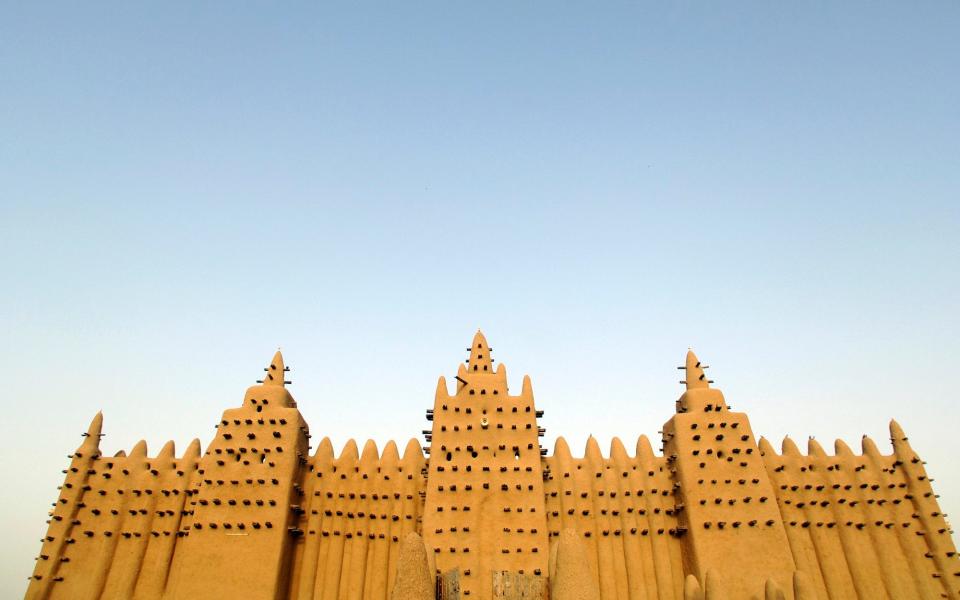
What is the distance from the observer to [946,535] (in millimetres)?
21578

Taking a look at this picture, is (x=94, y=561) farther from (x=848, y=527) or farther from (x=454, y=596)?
(x=848, y=527)

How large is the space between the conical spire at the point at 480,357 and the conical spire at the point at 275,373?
6.85 meters

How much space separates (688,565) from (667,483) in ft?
8.83

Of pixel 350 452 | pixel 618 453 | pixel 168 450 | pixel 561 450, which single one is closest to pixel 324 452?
pixel 350 452

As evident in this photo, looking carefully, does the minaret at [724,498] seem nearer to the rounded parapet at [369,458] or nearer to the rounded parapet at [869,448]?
the rounded parapet at [869,448]

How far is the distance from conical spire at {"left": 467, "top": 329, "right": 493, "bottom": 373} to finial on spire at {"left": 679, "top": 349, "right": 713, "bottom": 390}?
281 inches

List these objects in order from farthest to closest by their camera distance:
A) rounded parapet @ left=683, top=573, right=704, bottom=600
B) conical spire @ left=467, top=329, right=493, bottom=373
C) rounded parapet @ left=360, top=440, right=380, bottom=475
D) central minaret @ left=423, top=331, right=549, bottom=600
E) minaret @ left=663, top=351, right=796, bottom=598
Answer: conical spire @ left=467, top=329, right=493, bottom=373
rounded parapet @ left=360, top=440, right=380, bottom=475
minaret @ left=663, top=351, right=796, bottom=598
central minaret @ left=423, top=331, right=549, bottom=600
rounded parapet @ left=683, top=573, right=704, bottom=600

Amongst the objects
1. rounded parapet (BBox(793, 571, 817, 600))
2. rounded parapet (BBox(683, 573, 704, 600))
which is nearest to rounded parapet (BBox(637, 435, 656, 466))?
rounded parapet (BBox(683, 573, 704, 600))

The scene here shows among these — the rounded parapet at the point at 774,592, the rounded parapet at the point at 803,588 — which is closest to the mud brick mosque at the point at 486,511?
the rounded parapet at the point at 803,588

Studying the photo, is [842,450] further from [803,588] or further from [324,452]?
[324,452]

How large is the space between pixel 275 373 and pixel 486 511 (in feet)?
31.0

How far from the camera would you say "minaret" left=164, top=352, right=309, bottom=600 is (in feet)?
65.6

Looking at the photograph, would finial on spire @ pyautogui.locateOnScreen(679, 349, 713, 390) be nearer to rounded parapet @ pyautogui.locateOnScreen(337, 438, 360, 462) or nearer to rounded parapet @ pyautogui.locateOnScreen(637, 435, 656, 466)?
rounded parapet @ pyautogui.locateOnScreen(637, 435, 656, 466)

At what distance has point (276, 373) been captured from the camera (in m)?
24.6
